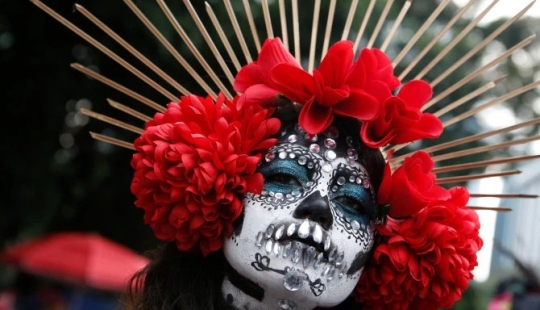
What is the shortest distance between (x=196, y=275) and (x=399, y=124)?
780 mm

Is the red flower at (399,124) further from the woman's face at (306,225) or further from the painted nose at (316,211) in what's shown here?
the painted nose at (316,211)

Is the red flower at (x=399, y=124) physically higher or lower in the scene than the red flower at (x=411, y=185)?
higher

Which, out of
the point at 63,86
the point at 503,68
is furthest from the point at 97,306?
the point at 503,68

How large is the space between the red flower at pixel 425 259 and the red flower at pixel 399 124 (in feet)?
0.75

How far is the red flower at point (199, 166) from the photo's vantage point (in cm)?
278

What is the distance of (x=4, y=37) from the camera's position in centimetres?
661

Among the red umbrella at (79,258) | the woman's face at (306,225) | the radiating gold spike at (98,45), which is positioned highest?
the radiating gold spike at (98,45)

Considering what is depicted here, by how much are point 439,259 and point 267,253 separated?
0.54 m

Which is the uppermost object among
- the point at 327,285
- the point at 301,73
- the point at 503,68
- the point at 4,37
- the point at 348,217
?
the point at 503,68

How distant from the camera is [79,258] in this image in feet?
26.2

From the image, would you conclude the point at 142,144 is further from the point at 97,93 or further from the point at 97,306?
the point at 97,306

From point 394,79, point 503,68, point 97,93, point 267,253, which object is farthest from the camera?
point 503,68

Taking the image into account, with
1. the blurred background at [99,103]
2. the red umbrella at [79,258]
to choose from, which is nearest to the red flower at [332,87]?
the blurred background at [99,103]

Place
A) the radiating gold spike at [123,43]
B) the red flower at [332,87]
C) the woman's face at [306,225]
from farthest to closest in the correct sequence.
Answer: the radiating gold spike at [123,43], the red flower at [332,87], the woman's face at [306,225]
